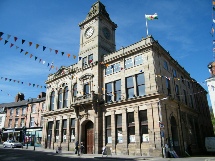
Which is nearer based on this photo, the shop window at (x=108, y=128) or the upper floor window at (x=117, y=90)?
the shop window at (x=108, y=128)

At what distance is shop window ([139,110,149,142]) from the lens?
21.2 metres

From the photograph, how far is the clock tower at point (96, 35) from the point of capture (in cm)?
2966

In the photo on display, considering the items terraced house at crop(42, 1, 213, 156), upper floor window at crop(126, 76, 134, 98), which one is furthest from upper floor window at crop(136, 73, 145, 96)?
upper floor window at crop(126, 76, 134, 98)

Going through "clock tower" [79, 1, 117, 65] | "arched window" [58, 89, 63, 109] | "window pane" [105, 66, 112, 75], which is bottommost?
"arched window" [58, 89, 63, 109]

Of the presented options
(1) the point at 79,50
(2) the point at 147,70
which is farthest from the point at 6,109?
(2) the point at 147,70

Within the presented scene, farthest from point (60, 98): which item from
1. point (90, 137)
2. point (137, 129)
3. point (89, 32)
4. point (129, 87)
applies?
point (137, 129)

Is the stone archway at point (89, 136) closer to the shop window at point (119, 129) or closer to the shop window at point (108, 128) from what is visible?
the shop window at point (108, 128)

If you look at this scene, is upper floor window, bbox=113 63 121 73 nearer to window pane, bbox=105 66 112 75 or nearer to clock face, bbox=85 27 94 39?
window pane, bbox=105 66 112 75

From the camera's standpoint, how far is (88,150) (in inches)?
1032

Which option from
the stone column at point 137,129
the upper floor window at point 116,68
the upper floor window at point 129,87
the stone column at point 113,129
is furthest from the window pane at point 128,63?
the stone column at point 113,129

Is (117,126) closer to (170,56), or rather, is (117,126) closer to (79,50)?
(170,56)

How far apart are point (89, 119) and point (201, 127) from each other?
70.2 ft

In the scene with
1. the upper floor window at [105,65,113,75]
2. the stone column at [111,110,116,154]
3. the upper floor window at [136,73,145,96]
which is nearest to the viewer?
the stone column at [111,110,116,154]

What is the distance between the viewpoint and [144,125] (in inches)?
856
